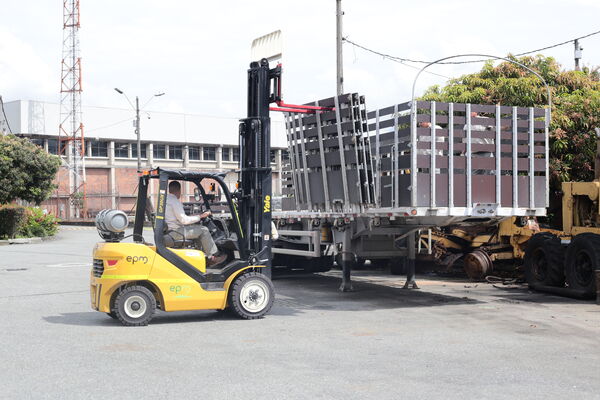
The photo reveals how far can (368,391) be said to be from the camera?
21.7ft

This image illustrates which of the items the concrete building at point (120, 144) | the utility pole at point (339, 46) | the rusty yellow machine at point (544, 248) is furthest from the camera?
the concrete building at point (120, 144)

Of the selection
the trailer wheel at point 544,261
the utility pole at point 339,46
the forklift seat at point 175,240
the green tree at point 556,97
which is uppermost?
the utility pole at point 339,46

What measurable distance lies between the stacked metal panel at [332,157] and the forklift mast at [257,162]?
5.38ft

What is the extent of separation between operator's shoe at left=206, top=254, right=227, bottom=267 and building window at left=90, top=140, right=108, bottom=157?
215ft

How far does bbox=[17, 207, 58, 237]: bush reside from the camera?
3650cm

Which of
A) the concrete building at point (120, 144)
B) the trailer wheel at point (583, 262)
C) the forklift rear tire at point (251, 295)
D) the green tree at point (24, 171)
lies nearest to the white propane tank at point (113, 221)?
the forklift rear tire at point (251, 295)

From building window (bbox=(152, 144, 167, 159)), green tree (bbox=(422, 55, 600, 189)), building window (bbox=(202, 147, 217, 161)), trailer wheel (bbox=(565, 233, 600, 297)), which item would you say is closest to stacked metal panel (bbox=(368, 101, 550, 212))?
trailer wheel (bbox=(565, 233, 600, 297))

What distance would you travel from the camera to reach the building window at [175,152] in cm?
7806

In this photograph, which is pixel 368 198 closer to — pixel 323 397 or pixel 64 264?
pixel 323 397

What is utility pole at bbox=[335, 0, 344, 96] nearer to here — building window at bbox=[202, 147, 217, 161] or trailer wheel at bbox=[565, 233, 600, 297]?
trailer wheel at bbox=[565, 233, 600, 297]

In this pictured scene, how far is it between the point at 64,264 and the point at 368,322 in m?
13.4

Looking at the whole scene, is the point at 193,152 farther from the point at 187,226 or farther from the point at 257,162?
the point at 187,226

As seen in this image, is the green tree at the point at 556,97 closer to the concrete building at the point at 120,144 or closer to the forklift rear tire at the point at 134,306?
the forklift rear tire at the point at 134,306

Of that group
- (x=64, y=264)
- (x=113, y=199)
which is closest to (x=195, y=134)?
(x=113, y=199)
